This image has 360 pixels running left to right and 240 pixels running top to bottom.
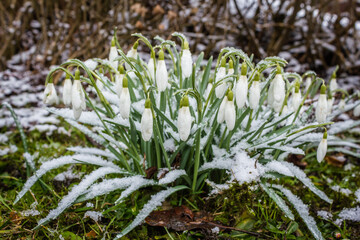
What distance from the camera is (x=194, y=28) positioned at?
473cm

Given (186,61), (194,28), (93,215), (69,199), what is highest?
(194,28)

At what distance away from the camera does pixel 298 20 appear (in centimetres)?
494

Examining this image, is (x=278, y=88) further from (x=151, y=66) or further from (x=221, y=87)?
(x=151, y=66)

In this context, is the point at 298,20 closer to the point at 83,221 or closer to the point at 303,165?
the point at 303,165

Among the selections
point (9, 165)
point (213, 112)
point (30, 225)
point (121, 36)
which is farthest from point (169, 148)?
point (121, 36)

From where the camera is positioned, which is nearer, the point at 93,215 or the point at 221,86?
the point at 221,86

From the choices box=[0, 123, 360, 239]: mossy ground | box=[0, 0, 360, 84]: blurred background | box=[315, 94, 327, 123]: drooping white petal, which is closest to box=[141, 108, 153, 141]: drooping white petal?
box=[0, 123, 360, 239]: mossy ground

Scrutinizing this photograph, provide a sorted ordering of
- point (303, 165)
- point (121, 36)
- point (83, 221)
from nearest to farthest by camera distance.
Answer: point (83, 221) → point (303, 165) → point (121, 36)

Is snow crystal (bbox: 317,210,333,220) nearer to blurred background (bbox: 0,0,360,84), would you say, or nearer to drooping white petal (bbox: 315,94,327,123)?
drooping white petal (bbox: 315,94,327,123)

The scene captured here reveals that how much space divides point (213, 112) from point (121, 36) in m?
2.75

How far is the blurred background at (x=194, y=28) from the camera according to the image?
13.5 ft

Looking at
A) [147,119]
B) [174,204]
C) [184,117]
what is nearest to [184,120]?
[184,117]

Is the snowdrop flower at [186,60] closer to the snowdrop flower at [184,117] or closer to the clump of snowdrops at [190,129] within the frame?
the clump of snowdrops at [190,129]

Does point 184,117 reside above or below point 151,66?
below
